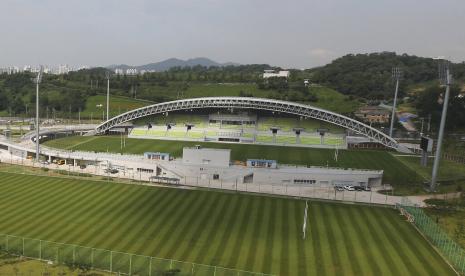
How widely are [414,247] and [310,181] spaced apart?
70.5 ft

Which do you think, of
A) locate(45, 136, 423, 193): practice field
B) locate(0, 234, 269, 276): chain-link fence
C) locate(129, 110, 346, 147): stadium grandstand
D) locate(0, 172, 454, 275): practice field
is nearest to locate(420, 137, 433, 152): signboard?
locate(45, 136, 423, 193): practice field

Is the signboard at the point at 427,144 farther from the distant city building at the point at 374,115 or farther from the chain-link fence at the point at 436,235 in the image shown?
the distant city building at the point at 374,115

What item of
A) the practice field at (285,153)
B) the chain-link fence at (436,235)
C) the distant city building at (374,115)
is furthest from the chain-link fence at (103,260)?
the distant city building at (374,115)

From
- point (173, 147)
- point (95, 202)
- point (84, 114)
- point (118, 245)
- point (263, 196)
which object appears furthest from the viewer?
point (84, 114)

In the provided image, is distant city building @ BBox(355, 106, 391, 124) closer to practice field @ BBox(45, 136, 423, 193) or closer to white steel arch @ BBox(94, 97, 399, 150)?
white steel arch @ BBox(94, 97, 399, 150)

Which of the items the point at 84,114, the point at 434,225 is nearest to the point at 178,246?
the point at 434,225

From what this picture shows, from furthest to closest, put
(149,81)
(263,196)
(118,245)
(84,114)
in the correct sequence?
(149,81)
(84,114)
(263,196)
(118,245)

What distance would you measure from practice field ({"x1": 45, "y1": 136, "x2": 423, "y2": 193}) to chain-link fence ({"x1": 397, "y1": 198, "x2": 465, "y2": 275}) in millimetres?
15393

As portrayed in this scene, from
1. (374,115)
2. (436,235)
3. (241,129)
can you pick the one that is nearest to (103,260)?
(436,235)

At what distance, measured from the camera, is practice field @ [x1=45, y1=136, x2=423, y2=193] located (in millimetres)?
65031

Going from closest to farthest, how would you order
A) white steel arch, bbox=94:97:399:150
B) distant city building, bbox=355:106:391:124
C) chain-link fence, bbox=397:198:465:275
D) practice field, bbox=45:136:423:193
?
1. chain-link fence, bbox=397:198:465:275
2. practice field, bbox=45:136:423:193
3. white steel arch, bbox=94:97:399:150
4. distant city building, bbox=355:106:391:124

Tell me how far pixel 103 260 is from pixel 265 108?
62.2 meters

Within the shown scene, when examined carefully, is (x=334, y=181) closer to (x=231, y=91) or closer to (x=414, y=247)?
(x=414, y=247)

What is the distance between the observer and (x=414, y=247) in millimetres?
34031
